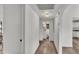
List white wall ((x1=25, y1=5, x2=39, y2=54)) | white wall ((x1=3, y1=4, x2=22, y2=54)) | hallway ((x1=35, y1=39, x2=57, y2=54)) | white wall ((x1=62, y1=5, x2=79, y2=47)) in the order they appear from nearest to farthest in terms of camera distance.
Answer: white wall ((x1=3, y1=4, x2=22, y2=54))
white wall ((x1=25, y1=5, x2=39, y2=54))
hallway ((x1=35, y1=39, x2=57, y2=54))
white wall ((x1=62, y1=5, x2=79, y2=47))

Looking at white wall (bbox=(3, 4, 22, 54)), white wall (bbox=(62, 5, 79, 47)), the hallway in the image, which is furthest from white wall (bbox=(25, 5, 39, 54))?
white wall (bbox=(62, 5, 79, 47))

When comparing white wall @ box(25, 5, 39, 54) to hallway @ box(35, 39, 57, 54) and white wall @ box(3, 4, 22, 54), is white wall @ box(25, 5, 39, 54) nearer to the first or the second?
white wall @ box(3, 4, 22, 54)

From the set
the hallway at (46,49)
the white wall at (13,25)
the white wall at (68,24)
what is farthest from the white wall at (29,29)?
the white wall at (68,24)

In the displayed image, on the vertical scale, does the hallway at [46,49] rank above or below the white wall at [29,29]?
below

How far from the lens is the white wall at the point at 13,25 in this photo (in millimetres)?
3510

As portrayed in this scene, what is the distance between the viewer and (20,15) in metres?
3.52

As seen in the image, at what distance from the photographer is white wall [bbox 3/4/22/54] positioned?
11.5 feet

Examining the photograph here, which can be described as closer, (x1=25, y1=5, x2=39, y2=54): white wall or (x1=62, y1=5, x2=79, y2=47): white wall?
(x1=25, y1=5, x2=39, y2=54): white wall

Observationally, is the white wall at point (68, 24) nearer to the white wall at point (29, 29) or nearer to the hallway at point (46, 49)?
the hallway at point (46, 49)

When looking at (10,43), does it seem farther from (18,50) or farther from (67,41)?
(67,41)

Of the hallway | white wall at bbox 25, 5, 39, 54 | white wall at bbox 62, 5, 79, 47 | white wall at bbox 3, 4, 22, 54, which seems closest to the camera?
white wall at bbox 3, 4, 22, 54
